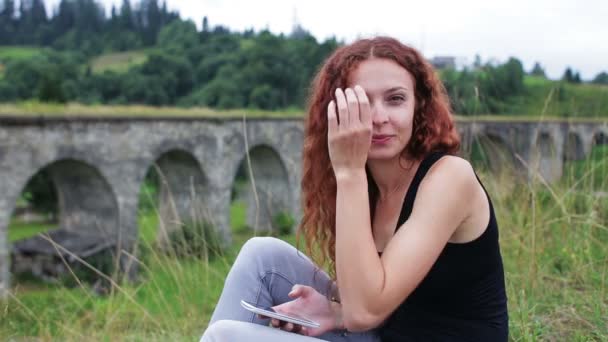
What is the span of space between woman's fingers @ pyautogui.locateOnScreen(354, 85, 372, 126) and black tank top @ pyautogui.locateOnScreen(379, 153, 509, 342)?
0.18 meters

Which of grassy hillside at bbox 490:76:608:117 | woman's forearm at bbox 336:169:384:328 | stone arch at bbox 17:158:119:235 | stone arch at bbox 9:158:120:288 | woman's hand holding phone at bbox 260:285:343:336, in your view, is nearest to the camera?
woman's forearm at bbox 336:169:384:328

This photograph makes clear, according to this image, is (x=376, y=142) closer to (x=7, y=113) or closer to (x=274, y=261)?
(x=274, y=261)

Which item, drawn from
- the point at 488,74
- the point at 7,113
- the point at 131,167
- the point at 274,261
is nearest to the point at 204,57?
the point at 131,167

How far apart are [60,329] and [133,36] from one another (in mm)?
44629

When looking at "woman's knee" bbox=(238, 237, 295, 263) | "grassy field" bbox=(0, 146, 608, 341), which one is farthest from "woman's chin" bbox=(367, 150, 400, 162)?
"grassy field" bbox=(0, 146, 608, 341)

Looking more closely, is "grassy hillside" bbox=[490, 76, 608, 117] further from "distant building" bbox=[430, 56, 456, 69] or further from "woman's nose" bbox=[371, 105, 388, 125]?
"woman's nose" bbox=[371, 105, 388, 125]

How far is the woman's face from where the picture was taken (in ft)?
5.16

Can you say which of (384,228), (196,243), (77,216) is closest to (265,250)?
(384,228)

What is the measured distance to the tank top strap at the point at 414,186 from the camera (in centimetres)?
150

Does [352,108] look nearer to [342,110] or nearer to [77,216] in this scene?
[342,110]

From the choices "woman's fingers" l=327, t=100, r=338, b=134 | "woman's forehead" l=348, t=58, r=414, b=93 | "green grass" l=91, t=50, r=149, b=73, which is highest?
"green grass" l=91, t=50, r=149, b=73

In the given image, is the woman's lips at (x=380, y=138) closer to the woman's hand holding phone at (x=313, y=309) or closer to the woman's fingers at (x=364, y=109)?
the woman's fingers at (x=364, y=109)

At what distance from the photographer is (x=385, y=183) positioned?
1.73 meters

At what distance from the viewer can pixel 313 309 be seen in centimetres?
172
